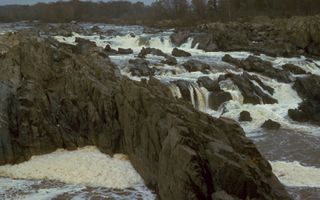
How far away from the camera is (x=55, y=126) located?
18859mm

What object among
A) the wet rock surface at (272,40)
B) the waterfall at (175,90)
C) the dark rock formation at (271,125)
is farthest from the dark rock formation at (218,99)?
the wet rock surface at (272,40)

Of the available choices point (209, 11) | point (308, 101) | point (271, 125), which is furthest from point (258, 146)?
point (209, 11)

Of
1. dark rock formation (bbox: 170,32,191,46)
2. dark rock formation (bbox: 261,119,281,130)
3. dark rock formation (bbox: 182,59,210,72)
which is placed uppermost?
dark rock formation (bbox: 170,32,191,46)

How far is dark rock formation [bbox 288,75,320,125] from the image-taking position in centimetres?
2355

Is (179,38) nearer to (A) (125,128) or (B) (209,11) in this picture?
(A) (125,128)

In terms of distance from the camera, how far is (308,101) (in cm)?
2475

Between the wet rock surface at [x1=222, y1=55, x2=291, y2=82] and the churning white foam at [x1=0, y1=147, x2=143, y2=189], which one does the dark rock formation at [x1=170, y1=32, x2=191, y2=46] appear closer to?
the wet rock surface at [x1=222, y1=55, x2=291, y2=82]

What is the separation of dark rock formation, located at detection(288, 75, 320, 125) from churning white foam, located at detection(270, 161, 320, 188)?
681 centimetres

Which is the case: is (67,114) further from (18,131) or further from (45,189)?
(45,189)

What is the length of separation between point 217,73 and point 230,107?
6.15 m

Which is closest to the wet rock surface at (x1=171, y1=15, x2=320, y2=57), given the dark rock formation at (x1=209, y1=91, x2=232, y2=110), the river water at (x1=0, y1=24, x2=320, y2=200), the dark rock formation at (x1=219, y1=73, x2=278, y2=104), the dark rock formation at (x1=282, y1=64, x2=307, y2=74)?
the dark rock formation at (x1=282, y1=64, x2=307, y2=74)

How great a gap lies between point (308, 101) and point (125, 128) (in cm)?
1171

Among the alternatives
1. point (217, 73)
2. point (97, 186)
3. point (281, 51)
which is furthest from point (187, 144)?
point (281, 51)

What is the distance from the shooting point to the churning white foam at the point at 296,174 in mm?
14961
